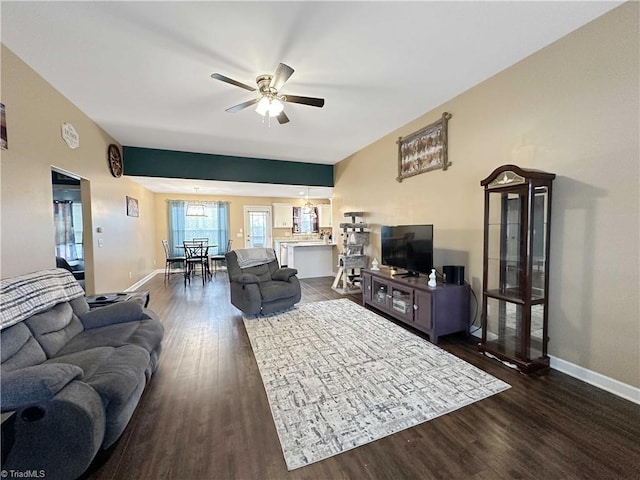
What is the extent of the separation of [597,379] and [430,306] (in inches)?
51.8

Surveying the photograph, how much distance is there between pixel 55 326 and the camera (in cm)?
194

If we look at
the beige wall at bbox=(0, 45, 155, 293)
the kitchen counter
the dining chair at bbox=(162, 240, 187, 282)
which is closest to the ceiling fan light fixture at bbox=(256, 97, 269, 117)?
the beige wall at bbox=(0, 45, 155, 293)

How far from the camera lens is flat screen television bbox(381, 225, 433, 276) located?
10.8 ft

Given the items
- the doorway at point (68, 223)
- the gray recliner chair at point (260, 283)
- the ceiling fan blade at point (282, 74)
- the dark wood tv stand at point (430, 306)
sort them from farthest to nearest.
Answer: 1. the doorway at point (68, 223)
2. the gray recliner chair at point (260, 283)
3. the dark wood tv stand at point (430, 306)
4. the ceiling fan blade at point (282, 74)

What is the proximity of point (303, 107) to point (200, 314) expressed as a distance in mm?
3235

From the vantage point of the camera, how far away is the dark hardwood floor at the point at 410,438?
4.56 feet

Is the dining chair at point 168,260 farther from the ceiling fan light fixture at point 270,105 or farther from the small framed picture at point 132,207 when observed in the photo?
the ceiling fan light fixture at point 270,105

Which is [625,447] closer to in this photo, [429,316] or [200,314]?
[429,316]

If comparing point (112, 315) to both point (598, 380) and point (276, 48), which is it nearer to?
point (276, 48)

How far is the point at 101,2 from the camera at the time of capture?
5.82 ft

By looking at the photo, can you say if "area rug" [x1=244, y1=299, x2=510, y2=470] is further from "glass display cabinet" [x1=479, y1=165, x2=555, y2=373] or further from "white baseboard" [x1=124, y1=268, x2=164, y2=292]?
"white baseboard" [x1=124, y1=268, x2=164, y2=292]

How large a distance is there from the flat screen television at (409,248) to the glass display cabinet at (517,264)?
0.70 meters

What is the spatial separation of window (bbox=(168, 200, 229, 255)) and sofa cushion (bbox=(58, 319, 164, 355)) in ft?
20.7
